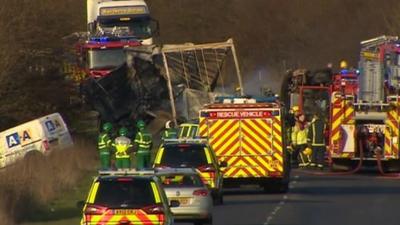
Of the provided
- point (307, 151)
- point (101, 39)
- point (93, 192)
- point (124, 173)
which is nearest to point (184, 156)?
point (124, 173)

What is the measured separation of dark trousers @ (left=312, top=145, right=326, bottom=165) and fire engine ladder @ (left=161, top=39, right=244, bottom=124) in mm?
9476

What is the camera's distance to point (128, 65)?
53.8m

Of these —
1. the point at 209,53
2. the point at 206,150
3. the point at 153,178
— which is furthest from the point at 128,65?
the point at 153,178

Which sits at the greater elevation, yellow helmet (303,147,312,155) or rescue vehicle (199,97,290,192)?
rescue vehicle (199,97,290,192)

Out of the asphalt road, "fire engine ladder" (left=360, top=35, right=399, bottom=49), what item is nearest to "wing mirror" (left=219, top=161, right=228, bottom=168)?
the asphalt road

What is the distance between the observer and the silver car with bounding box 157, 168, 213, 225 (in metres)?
24.7

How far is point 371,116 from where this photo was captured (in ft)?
135

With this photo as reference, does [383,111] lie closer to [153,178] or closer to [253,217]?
[253,217]

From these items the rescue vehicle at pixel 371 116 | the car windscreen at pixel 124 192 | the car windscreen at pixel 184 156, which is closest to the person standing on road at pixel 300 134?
the rescue vehicle at pixel 371 116

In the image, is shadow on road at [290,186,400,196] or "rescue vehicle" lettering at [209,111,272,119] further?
shadow on road at [290,186,400,196]

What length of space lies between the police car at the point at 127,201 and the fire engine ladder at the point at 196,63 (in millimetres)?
32217

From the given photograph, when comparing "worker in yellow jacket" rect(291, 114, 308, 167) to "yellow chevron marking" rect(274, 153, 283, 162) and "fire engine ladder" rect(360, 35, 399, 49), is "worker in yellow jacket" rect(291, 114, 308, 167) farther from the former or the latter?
"yellow chevron marking" rect(274, 153, 283, 162)

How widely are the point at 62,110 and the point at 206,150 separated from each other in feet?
71.5

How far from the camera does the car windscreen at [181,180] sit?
82.1 ft
